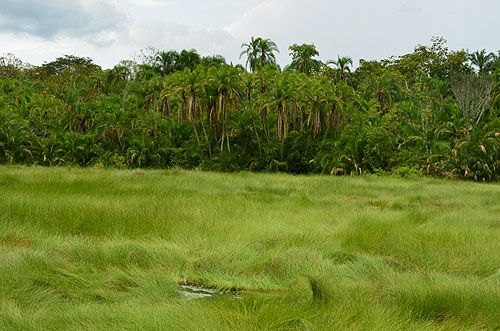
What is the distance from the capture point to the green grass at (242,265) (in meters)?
3.35

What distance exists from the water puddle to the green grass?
0.09 metres

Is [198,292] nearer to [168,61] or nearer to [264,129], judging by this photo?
[264,129]

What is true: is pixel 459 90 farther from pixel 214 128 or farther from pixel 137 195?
pixel 137 195

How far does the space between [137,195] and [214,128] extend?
13811 millimetres

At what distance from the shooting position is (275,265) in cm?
496

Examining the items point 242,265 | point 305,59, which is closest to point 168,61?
point 305,59

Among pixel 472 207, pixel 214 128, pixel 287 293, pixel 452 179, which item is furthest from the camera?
pixel 214 128

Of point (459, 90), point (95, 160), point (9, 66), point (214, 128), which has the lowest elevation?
point (95, 160)

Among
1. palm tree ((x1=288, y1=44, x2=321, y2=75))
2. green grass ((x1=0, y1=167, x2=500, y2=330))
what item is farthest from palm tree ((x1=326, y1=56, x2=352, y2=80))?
green grass ((x1=0, y1=167, x2=500, y2=330))

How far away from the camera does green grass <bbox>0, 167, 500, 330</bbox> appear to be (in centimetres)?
335

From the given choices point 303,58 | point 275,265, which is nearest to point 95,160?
point 275,265

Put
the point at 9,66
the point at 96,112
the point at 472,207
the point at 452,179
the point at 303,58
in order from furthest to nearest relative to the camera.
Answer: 1. the point at 9,66
2. the point at 303,58
3. the point at 96,112
4. the point at 452,179
5. the point at 472,207

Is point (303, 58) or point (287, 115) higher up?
point (303, 58)

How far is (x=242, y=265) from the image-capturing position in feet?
16.4
